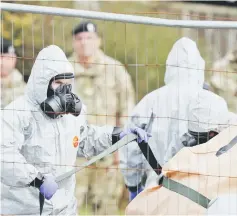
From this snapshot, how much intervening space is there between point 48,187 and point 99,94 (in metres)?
3.24

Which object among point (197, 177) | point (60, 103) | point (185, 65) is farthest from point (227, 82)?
point (197, 177)

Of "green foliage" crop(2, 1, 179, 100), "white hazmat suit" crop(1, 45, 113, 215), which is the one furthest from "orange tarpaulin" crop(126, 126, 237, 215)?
"green foliage" crop(2, 1, 179, 100)

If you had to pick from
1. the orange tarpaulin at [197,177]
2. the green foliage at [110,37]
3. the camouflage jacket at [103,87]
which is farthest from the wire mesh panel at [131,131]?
the green foliage at [110,37]

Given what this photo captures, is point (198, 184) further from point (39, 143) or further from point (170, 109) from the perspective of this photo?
point (170, 109)

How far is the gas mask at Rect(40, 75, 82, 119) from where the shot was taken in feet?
25.9

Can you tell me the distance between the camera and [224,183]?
278 inches

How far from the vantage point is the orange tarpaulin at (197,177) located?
7051mm

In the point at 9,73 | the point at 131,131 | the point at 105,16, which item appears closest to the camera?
the point at 105,16

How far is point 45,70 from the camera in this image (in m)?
7.93

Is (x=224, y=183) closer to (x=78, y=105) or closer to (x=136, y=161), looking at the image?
(x=78, y=105)

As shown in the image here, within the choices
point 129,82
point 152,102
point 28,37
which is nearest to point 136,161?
point 152,102

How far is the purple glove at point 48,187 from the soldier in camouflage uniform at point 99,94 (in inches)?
103

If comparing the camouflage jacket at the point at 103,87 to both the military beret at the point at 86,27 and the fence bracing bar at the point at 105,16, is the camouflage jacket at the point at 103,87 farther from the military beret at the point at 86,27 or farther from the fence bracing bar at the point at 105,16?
the fence bracing bar at the point at 105,16

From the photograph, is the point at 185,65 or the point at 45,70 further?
the point at 185,65
